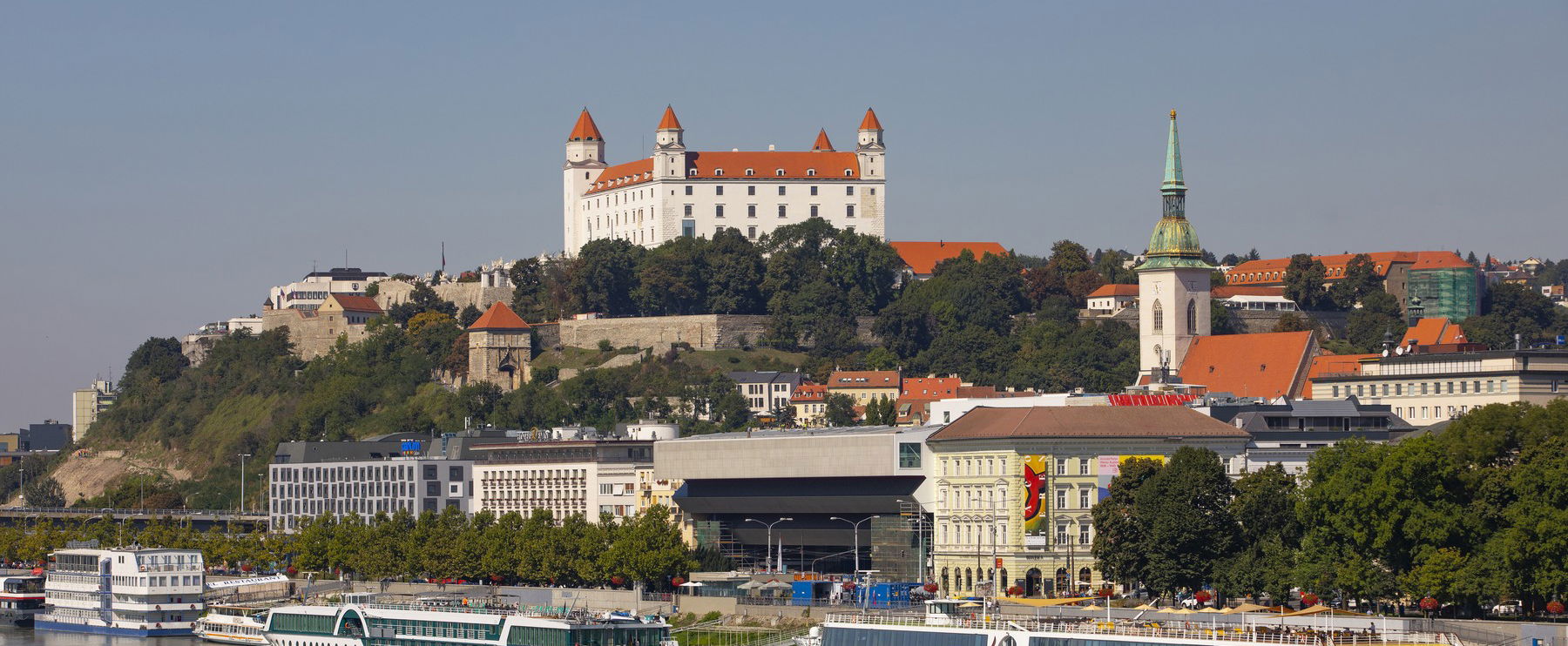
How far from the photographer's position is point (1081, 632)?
226 feet

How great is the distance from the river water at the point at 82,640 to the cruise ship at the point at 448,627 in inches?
512

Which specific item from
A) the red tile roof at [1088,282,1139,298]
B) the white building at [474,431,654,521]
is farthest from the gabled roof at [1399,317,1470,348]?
the white building at [474,431,654,521]

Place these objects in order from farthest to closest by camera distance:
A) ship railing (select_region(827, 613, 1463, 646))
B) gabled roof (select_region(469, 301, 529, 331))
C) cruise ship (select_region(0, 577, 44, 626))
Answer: gabled roof (select_region(469, 301, 529, 331)) → cruise ship (select_region(0, 577, 44, 626)) → ship railing (select_region(827, 613, 1463, 646))

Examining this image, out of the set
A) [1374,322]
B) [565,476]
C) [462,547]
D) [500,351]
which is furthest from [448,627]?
[1374,322]

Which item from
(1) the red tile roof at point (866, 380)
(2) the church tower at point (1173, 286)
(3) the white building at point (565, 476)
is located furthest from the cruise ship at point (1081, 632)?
(1) the red tile roof at point (866, 380)

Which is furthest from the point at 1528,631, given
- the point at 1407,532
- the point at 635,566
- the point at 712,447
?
the point at 712,447

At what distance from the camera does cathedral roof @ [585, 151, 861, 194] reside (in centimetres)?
19275

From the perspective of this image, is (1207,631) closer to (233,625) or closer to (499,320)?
(233,625)

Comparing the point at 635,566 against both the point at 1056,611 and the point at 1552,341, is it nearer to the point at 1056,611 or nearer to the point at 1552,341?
the point at 1056,611

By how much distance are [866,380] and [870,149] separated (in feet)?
99.0

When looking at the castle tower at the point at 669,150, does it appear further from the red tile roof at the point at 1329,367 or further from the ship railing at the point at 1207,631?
the ship railing at the point at 1207,631

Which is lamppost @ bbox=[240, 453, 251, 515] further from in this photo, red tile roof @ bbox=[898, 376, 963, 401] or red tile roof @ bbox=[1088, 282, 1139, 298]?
red tile roof @ bbox=[1088, 282, 1139, 298]

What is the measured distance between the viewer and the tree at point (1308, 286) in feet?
593

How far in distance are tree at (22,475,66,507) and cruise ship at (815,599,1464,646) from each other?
130 m
